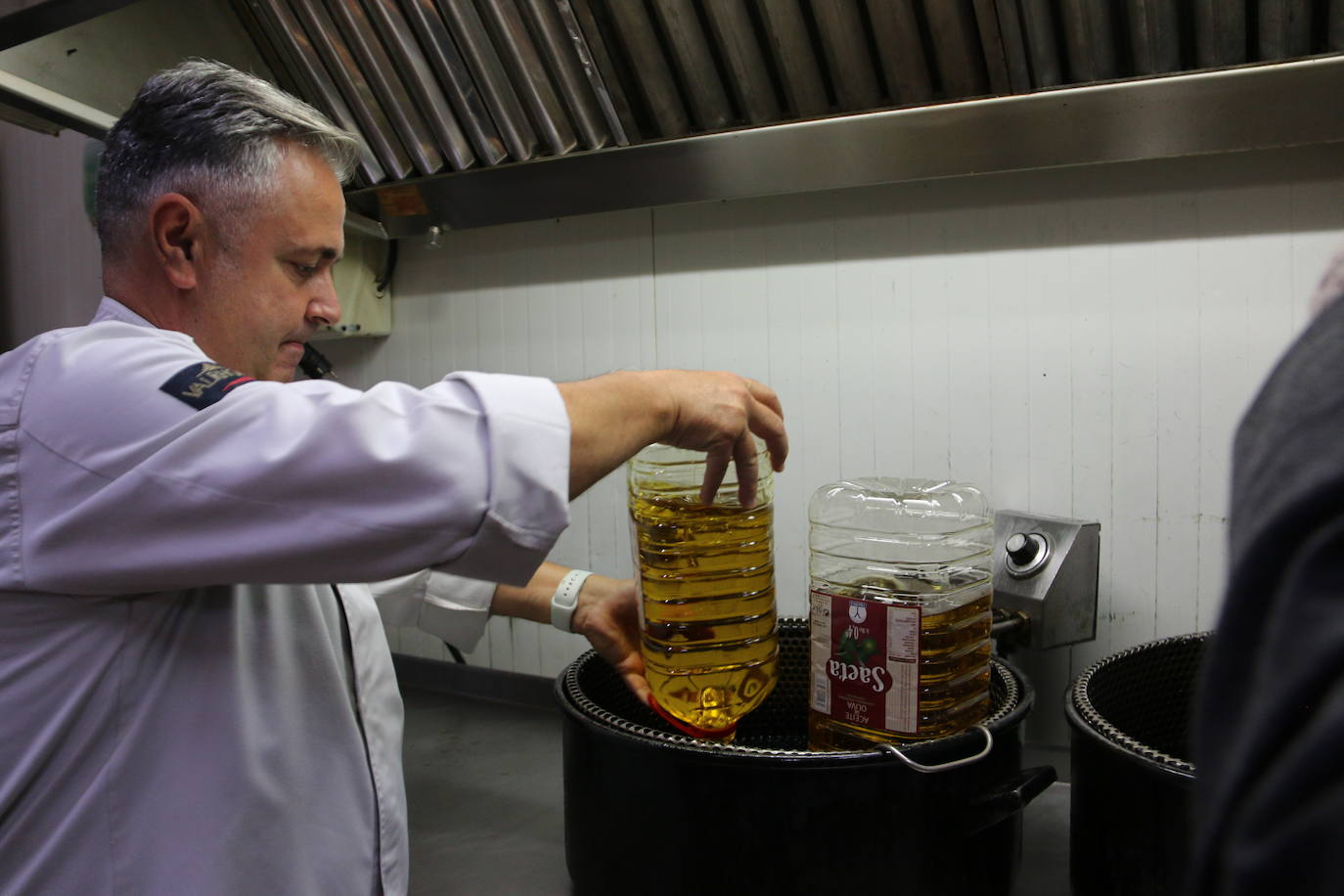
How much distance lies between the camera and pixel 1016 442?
1431mm

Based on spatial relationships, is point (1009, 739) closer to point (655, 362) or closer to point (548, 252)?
point (655, 362)

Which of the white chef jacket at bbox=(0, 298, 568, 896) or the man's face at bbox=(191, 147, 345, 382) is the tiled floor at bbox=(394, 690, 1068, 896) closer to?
the white chef jacket at bbox=(0, 298, 568, 896)

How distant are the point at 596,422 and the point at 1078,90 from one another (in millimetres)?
911

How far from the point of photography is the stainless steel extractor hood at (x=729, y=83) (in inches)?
44.6

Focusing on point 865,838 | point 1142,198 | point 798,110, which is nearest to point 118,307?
point 865,838

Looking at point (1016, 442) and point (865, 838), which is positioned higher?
point (1016, 442)

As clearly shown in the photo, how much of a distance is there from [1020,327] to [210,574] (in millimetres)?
1209

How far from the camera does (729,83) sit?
1408 mm

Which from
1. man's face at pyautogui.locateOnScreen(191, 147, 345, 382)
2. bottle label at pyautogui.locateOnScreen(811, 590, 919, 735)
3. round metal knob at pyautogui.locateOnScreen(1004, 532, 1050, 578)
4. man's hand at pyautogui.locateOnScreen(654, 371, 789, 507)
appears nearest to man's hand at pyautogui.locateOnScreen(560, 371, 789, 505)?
man's hand at pyautogui.locateOnScreen(654, 371, 789, 507)

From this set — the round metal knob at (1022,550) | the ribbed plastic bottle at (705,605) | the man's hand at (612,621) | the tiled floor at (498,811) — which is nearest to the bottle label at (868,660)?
the ribbed plastic bottle at (705,605)

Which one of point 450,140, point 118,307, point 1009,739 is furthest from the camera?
point 450,140

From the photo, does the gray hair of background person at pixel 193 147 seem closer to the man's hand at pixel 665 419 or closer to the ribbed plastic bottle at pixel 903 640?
the man's hand at pixel 665 419

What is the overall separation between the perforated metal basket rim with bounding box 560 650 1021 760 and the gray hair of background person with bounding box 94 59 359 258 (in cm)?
62

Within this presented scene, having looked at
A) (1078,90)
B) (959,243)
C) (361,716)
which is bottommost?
(361,716)
